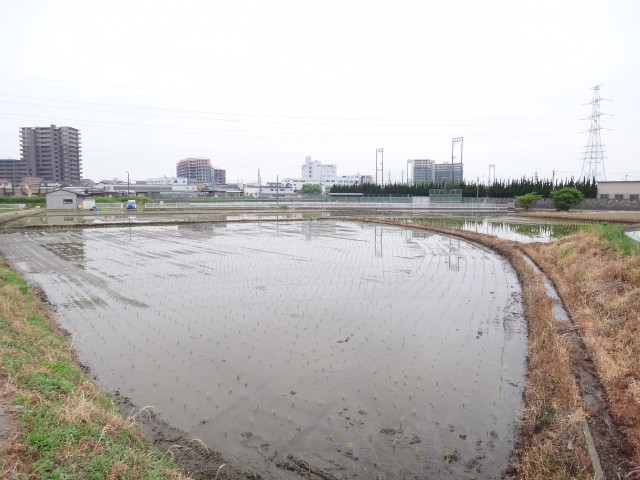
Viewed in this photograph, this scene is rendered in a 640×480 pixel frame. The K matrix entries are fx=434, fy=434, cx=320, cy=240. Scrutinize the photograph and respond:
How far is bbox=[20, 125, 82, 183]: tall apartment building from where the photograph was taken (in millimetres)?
111875

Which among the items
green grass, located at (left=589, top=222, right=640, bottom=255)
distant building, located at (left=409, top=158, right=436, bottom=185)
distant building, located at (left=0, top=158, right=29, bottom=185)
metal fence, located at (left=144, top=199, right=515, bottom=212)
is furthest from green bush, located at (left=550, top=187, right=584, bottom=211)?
distant building, located at (left=0, top=158, right=29, bottom=185)

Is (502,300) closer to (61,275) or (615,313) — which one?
(615,313)

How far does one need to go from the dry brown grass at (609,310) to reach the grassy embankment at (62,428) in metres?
4.65

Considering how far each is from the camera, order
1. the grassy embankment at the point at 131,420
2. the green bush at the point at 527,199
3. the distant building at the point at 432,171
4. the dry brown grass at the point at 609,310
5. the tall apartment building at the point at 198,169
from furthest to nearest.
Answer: the tall apartment building at the point at 198,169, the distant building at the point at 432,171, the green bush at the point at 527,199, the dry brown grass at the point at 609,310, the grassy embankment at the point at 131,420

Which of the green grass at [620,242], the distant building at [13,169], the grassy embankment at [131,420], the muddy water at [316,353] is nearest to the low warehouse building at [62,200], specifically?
the muddy water at [316,353]

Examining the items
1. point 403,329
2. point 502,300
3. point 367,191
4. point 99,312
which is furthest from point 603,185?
point 99,312

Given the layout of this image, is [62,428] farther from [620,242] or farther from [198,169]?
[198,169]

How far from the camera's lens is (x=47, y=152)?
369ft

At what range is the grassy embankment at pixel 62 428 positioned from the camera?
335cm

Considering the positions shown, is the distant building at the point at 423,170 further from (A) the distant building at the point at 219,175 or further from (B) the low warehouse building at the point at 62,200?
(B) the low warehouse building at the point at 62,200

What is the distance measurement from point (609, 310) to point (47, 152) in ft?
431

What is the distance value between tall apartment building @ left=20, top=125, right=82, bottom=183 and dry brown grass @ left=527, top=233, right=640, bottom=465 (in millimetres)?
124594

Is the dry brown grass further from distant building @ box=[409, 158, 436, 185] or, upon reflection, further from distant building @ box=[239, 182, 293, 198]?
distant building @ box=[409, 158, 436, 185]

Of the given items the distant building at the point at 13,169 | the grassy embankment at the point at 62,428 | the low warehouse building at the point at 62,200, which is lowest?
the grassy embankment at the point at 62,428
